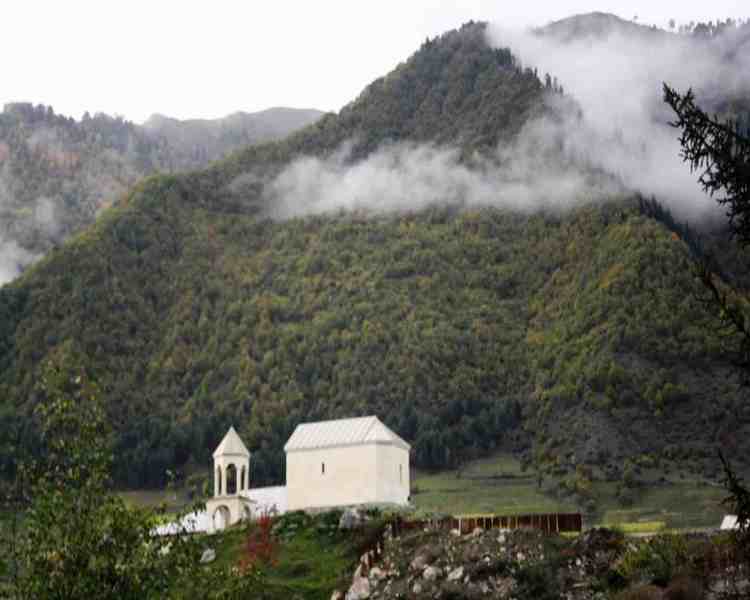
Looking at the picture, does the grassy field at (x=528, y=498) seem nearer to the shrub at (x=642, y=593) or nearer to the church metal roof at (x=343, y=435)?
the church metal roof at (x=343, y=435)

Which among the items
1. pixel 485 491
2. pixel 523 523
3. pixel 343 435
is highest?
pixel 343 435

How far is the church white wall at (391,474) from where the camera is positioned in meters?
71.4

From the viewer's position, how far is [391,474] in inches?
2859

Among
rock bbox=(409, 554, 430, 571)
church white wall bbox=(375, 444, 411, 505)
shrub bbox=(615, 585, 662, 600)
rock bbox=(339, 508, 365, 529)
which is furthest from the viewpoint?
church white wall bbox=(375, 444, 411, 505)

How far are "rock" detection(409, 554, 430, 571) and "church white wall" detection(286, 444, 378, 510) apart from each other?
15421 mm

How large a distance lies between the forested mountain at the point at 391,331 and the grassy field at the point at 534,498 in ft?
19.2

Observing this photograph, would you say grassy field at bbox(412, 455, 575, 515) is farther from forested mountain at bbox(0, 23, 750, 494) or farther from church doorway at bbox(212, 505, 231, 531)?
church doorway at bbox(212, 505, 231, 531)

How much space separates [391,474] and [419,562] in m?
17.6

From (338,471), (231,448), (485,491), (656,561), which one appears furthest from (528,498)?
(656,561)

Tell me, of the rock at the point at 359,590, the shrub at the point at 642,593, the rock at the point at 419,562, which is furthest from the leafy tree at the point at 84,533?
the rock at the point at 419,562

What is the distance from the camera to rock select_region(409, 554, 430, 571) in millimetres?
54656

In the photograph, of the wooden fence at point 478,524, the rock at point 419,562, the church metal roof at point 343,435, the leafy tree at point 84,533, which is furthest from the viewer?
the church metal roof at point 343,435

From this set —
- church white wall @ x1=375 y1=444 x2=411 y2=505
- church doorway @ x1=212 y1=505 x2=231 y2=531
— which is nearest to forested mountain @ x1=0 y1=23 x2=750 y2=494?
church white wall @ x1=375 y1=444 x2=411 y2=505

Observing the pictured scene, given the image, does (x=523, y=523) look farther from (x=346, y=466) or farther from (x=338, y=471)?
(x=338, y=471)
